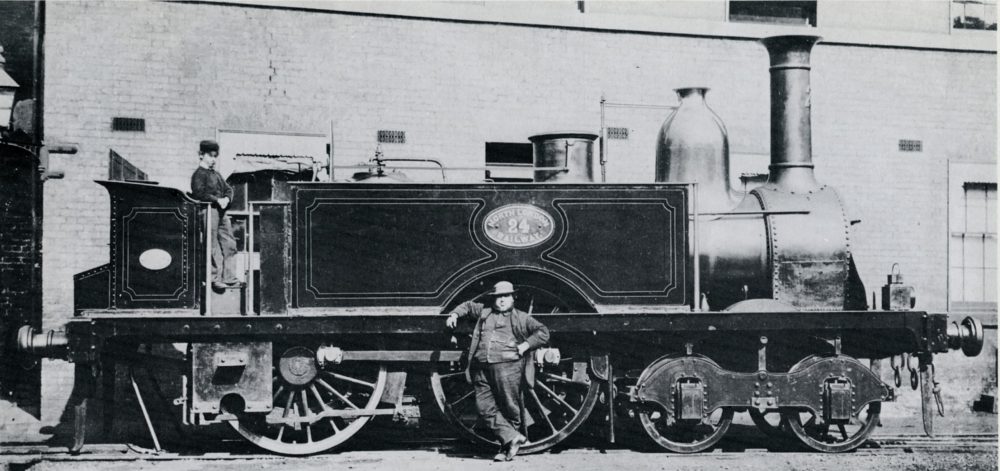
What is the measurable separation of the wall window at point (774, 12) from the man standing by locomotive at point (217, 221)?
6617 millimetres

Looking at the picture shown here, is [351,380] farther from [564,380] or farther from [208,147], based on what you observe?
[208,147]

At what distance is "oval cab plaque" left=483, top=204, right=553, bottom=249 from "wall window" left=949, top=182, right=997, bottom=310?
6485mm

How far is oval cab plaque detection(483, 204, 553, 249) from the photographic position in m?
7.36

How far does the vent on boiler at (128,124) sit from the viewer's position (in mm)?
9703

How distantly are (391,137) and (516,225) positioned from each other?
10.9ft

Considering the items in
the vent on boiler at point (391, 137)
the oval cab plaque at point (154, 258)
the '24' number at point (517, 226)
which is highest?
the vent on boiler at point (391, 137)

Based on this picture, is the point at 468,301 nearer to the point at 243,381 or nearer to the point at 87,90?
the point at 243,381

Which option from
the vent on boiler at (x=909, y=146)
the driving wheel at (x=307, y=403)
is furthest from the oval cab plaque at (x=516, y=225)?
the vent on boiler at (x=909, y=146)

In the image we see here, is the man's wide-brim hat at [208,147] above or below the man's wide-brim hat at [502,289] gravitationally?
above

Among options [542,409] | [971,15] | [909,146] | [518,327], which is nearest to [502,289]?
[518,327]

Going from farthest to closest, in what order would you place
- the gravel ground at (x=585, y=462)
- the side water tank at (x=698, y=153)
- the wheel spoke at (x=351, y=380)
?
the side water tank at (x=698, y=153) → the wheel spoke at (x=351, y=380) → the gravel ground at (x=585, y=462)

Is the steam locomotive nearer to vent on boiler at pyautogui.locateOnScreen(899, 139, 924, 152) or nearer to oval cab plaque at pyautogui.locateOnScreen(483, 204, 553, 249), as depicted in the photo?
oval cab plaque at pyautogui.locateOnScreen(483, 204, 553, 249)

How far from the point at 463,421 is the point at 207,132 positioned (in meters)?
4.27

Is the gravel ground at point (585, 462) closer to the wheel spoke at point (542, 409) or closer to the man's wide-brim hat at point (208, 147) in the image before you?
the wheel spoke at point (542, 409)
